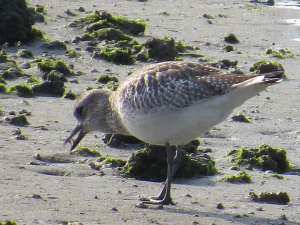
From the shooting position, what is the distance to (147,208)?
571cm

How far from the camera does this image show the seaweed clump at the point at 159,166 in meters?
6.60

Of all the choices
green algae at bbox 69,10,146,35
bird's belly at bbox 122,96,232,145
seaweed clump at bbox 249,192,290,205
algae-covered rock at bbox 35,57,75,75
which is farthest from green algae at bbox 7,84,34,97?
seaweed clump at bbox 249,192,290,205

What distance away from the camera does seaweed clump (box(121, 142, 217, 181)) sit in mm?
6602

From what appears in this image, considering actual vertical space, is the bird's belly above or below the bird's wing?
below

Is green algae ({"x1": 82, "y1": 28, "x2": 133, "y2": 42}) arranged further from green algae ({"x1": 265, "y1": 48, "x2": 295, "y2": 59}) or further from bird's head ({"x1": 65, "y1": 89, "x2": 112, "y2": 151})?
bird's head ({"x1": 65, "y1": 89, "x2": 112, "y2": 151})

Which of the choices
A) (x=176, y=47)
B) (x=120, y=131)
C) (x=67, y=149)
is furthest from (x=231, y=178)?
(x=176, y=47)

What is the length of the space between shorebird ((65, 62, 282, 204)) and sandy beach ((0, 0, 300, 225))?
1.30ft

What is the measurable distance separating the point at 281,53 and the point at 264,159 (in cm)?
554

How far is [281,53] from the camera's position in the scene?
12.2 meters

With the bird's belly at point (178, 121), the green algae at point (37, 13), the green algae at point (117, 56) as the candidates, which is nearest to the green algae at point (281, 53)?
the green algae at point (117, 56)

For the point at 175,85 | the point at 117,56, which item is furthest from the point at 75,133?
the point at 117,56

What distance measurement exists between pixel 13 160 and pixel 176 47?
5.63 metres

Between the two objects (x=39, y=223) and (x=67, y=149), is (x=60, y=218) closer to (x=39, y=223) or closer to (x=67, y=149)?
(x=39, y=223)

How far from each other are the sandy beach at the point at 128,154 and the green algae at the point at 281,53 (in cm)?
15
